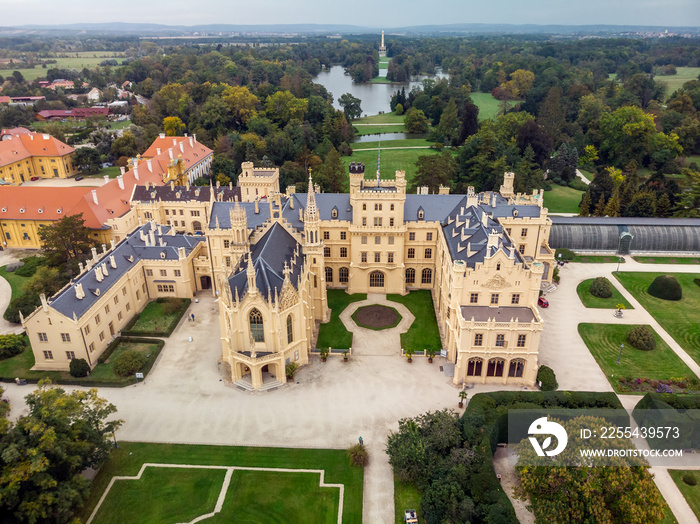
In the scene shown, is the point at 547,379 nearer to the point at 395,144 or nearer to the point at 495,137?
the point at 495,137

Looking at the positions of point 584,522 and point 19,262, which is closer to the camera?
point 584,522

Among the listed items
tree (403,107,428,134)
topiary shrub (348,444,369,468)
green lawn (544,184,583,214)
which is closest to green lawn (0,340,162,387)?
topiary shrub (348,444,369,468)

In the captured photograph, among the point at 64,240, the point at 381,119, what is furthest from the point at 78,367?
the point at 381,119

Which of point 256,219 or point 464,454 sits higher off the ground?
point 256,219

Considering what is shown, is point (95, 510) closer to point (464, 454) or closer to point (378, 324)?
point (464, 454)

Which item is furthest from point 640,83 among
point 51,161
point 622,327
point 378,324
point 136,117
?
point 51,161

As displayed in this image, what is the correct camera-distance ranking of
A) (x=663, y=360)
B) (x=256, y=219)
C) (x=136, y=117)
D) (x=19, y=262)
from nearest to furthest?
(x=663, y=360), (x=256, y=219), (x=19, y=262), (x=136, y=117)
